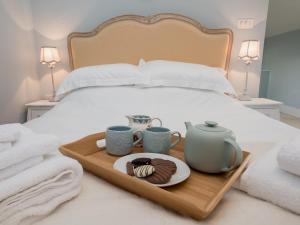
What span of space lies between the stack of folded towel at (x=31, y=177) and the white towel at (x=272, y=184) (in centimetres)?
42

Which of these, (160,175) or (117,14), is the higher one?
(117,14)

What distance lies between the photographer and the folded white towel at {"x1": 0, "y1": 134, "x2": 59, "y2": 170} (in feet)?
1.45

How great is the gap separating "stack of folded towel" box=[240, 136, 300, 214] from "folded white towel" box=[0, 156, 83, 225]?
0.42 m

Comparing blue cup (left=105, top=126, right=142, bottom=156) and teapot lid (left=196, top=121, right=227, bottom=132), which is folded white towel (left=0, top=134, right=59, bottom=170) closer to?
blue cup (left=105, top=126, right=142, bottom=156)

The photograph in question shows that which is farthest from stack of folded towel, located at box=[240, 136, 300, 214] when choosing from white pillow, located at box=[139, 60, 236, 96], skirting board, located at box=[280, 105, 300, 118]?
skirting board, located at box=[280, 105, 300, 118]

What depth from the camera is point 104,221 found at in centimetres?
43

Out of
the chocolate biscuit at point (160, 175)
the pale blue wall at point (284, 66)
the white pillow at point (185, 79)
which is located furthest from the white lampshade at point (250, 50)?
the pale blue wall at point (284, 66)

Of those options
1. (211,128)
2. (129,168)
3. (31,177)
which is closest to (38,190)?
(31,177)

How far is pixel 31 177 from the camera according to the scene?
0.45 m

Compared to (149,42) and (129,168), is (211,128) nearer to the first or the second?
(129,168)

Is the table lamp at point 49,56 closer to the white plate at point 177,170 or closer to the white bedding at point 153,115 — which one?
the white bedding at point 153,115

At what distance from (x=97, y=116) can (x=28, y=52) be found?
4.84 feet

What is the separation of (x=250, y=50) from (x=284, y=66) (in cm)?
276

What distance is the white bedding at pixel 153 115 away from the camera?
1.46 ft
